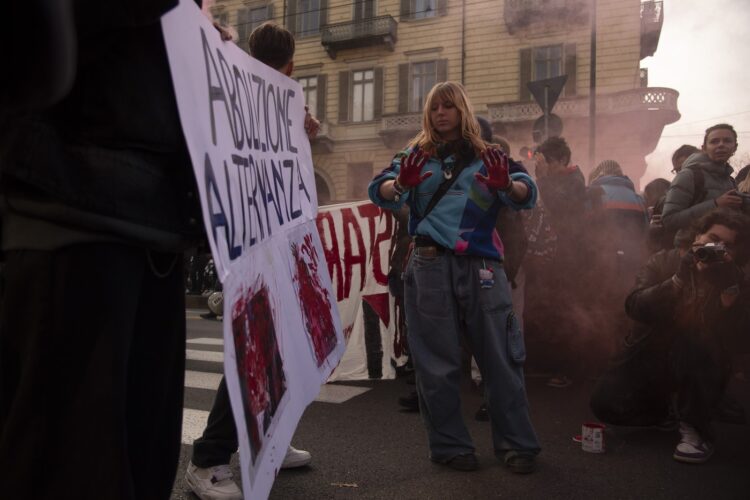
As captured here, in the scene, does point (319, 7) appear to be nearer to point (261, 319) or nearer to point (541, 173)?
point (541, 173)

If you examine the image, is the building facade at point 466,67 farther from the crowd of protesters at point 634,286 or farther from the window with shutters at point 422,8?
the crowd of protesters at point 634,286

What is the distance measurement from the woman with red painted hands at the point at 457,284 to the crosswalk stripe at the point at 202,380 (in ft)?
7.50

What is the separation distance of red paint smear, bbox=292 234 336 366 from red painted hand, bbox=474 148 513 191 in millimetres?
814

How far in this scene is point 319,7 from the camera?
73.5 feet

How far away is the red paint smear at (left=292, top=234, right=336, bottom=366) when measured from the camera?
6.03 feet

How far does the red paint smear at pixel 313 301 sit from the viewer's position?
1.84 metres

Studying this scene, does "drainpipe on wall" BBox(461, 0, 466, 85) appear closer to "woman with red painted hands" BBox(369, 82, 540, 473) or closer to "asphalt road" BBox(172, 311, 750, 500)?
"asphalt road" BBox(172, 311, 750, 500)

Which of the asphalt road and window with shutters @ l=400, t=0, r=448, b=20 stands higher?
window with shutters @ l=400, t=0, r=448, b=20

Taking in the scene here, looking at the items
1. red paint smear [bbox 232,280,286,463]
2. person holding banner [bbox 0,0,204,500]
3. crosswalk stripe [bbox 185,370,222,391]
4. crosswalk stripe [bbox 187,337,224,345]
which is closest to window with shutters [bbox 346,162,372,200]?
crosswalk stripe [bbox 187,337,224,345]

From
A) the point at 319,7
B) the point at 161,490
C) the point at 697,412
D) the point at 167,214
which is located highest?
the point at 319,7

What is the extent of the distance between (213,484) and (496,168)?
62.9 inches

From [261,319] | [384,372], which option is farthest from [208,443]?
[384,372]

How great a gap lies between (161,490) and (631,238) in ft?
13.6

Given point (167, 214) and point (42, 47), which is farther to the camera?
point (167, 214)
